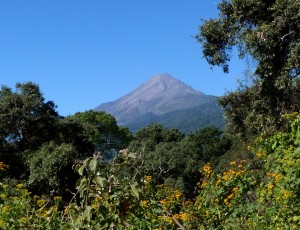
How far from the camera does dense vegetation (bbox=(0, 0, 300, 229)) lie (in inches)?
89.0

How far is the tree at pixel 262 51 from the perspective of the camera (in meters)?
11.7

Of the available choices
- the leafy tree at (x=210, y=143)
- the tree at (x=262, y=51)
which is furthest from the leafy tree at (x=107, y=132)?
the tree at (x=262, y=51)

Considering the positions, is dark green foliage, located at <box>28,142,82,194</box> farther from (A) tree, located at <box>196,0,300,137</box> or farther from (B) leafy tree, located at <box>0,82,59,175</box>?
(A) tree, located at <box>196,0,300,137</box>

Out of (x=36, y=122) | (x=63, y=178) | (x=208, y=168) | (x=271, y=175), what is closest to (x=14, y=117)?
(x=36, y=122)

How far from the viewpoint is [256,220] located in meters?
5.07

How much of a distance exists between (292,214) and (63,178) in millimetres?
14041

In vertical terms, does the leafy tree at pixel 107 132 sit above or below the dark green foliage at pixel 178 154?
above

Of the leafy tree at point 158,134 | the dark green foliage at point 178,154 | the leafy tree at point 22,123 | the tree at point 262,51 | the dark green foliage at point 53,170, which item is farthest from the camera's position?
the leafy tree at point 158,134

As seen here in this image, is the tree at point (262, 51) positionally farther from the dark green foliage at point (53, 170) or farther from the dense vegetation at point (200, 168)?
the dark green foliage at point (53, 170)

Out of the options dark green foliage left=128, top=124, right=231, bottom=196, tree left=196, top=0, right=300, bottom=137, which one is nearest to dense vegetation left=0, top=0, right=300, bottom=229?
tree left=196, top=0, right=300, bottom=137

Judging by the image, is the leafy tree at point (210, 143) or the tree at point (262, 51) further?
the leafy tree at point (210, 143)

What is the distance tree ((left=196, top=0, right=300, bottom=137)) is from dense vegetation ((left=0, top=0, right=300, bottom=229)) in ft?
0.09

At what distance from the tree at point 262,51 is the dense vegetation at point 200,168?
3 centimetres

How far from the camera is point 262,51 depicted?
11.8 m
